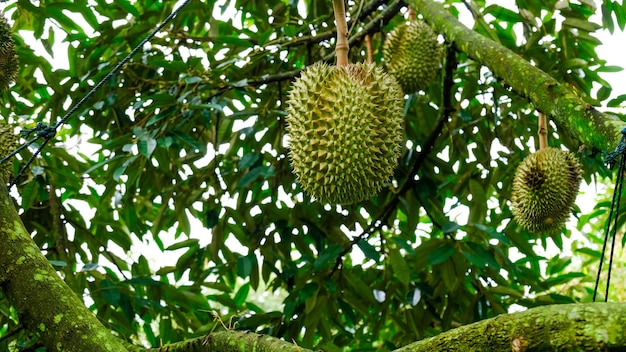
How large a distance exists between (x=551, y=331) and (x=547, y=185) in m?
1.63

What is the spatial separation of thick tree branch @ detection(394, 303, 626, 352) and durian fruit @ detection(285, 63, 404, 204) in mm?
800

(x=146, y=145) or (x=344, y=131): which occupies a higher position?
(x=146, y=145)

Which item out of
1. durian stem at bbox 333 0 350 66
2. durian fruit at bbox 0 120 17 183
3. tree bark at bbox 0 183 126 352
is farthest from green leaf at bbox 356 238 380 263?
tree bark at bbox 0 183 126 352

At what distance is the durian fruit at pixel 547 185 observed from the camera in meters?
2.50

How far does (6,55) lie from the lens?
2.34 meters

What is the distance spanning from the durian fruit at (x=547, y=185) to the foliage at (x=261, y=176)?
298mm

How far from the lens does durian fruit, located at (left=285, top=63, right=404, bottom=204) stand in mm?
1832

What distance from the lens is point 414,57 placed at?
2953 mm

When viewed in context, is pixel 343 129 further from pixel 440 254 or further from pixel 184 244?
pixel 184 244

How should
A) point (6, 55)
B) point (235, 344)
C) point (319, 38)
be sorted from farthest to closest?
point (319, 38)
point (6, 55)
point (235, 344)

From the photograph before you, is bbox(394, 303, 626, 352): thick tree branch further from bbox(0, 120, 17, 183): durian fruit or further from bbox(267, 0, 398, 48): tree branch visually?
bbox(267, 0, 398, 48): tree branch

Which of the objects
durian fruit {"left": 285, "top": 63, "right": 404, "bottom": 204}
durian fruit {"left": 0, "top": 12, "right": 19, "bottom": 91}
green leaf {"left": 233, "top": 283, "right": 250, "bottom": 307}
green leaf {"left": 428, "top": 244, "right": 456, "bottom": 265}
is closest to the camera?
durian fruit {"left": 285, "top": 63, "right": 404, "bottom": 204}

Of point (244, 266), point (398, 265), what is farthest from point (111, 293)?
point (398, 265)

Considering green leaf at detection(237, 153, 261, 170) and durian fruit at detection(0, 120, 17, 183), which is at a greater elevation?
durian fruit at detection(0, 120, 17, 183)
